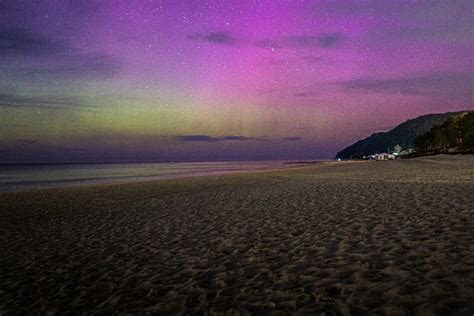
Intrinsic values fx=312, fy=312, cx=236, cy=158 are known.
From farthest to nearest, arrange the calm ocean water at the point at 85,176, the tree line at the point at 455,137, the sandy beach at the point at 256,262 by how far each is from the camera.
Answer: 1. the tree line at the point at 455,137
2. the calm ocean water at the point at 85,176
3. the sandy beach at the point at 256,262

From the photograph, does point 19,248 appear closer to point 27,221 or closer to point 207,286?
point 27,221

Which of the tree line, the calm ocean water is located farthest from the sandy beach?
the tree line

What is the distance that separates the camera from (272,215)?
13094 mm

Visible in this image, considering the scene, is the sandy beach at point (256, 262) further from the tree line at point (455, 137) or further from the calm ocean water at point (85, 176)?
the tree line at point (455, 137)

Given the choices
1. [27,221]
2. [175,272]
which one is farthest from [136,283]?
[27,221]

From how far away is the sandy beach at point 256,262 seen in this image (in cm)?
524

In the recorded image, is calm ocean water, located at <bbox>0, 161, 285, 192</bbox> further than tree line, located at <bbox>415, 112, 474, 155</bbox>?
No

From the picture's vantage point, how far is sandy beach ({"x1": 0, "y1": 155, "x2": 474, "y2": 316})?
5.24 metres

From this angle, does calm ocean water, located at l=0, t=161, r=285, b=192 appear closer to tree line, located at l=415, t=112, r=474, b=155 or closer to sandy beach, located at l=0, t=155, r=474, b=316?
sandy beach, located at l=0, t=155, r=474, b=316

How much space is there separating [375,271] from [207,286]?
131 inches

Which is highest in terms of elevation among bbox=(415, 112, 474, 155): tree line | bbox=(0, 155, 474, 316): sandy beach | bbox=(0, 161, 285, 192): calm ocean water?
bbox=(415, 112, 474, 155): tree line

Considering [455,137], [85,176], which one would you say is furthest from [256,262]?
[455,137]

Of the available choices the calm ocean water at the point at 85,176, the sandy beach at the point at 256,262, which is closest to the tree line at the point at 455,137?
the calm ocean water at the point at 85,176

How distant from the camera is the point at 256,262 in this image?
7.39 m
